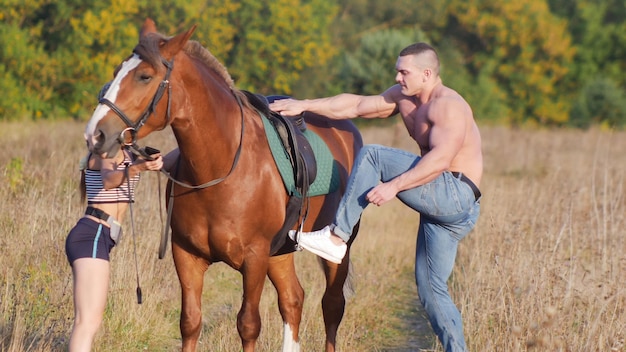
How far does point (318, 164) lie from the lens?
5.93m

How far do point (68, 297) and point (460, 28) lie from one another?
167ft

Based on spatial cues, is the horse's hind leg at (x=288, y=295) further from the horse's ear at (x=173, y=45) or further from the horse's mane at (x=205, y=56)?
the horse's ear at (x=173, y=45)

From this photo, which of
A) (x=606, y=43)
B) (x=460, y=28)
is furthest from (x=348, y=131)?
(x=606, y=43)

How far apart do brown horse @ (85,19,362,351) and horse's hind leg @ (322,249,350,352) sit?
46.2 inches

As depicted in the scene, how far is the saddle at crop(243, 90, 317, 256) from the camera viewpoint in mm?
5348

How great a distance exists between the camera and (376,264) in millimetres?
9555

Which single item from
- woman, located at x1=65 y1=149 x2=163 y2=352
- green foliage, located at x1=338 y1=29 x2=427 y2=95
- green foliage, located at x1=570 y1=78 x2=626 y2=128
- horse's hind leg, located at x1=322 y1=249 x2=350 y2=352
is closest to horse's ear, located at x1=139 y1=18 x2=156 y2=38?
woman, located at x1=65 y1=149 x2=163 y2=352

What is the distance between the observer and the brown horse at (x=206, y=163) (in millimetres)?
4297

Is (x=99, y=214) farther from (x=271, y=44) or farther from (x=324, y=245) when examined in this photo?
(x=271, y=44)

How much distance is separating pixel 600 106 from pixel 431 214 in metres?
39.0

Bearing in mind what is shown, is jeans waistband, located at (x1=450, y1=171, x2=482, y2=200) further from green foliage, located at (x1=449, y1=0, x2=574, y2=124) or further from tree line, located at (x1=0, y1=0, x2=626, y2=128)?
green foliage, located at (x1=449, y1=0, x2=574, y2=124)

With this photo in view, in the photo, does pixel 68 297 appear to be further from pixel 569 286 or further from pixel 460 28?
pixel 460 28

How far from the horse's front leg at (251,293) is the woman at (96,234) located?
2.84 ft

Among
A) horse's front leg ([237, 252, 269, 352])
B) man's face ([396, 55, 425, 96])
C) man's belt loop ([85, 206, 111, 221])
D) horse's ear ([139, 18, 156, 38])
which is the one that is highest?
horse's ear ([139, 18, 156, 38])
